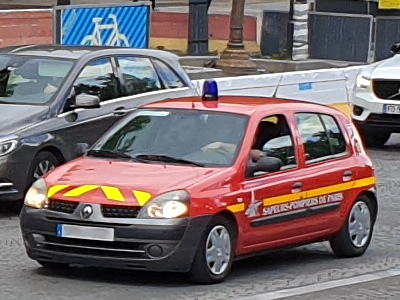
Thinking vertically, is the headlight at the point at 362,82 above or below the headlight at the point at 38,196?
below

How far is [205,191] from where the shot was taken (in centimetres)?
926

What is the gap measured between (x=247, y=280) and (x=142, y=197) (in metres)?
1.23

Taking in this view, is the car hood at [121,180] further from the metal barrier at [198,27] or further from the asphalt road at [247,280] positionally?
the metal barrier at [198,27]

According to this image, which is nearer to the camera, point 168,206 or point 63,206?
point 168,206

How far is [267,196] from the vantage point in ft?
32.0

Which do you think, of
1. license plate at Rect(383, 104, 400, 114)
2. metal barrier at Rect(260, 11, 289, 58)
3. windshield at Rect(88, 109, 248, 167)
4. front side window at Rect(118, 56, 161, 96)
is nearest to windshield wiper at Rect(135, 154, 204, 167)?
windshield at Rect(88, 109, 248, 167)

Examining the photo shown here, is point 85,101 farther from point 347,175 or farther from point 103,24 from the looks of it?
point 103,24

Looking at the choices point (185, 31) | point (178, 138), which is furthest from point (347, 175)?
point (185, 31)

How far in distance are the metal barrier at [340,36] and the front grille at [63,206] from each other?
21.4 meters

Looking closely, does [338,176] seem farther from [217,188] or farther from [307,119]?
[217,188]

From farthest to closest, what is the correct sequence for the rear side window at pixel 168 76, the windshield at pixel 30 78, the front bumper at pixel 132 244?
1. the rear side window at pixel 168 76
2. the windshield at pixel 30 78
3. the front bumper at pixel 132 244

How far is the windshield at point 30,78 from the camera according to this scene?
1300 cm

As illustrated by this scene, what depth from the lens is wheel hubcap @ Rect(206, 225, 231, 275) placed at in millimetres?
9297

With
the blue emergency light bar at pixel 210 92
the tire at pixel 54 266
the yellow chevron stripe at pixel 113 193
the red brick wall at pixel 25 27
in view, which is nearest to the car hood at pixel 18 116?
the blue emergency light bar at pixel 210 92
